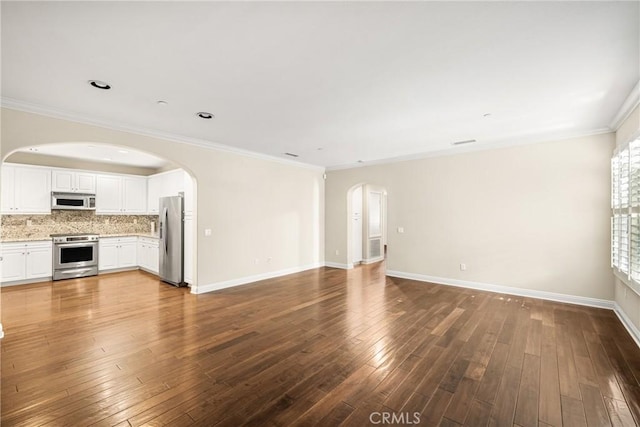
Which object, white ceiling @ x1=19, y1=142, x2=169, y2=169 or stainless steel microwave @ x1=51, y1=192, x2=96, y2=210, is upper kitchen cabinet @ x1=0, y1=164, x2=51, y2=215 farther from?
white ceiling @ x1=19, y1=142, x2=169, y2=169

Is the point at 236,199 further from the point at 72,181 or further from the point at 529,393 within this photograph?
the point at 529,393

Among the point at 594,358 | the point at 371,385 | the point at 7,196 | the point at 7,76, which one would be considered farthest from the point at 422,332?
the point at 7,196

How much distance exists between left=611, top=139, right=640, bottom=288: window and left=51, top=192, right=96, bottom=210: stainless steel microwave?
974 centimetres

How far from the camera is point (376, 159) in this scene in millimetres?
6586

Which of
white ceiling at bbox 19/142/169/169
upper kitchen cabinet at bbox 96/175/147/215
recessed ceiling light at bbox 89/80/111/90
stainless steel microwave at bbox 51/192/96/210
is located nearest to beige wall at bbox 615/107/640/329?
recessed ceiling light at bbox 89/80/111/90

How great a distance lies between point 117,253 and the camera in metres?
6.89

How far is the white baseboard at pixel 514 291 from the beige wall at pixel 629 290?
10.2 inches

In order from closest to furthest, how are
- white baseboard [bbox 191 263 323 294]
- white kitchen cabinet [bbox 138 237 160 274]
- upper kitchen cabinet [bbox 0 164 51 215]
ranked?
white baseboard [bbox 191 263 323 294]
upper kitchen cabinet [bbox 0 164 51 215]
white kitchen cabinet [bbox 138 237 160 274]

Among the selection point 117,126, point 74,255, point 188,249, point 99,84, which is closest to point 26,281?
point 74,255

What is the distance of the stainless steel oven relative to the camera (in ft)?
19.5

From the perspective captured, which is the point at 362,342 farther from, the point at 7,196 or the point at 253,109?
the point at 7,196

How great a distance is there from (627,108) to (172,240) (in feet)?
24.7

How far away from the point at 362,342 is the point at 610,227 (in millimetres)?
4238

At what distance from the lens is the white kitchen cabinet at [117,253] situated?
664 centimetres
